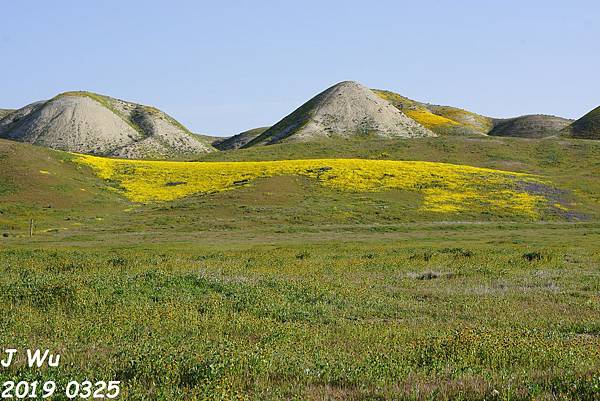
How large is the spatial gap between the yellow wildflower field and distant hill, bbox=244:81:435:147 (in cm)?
7228

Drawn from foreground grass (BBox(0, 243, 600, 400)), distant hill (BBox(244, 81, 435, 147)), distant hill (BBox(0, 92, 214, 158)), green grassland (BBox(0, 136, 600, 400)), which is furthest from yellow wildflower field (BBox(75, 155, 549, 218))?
distant hill (BBox(0, 92, 214, 158))

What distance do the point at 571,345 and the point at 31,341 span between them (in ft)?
33.3

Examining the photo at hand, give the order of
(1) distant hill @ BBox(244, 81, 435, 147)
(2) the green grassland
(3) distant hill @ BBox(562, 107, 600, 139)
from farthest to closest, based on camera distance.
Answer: (3) distant hill @ BBox(562, 107, 600, 139) → (1) distant hill @ BBox(244, 81, 435, 147) → (2) the green grassland

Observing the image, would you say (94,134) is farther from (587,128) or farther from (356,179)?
(587,128)

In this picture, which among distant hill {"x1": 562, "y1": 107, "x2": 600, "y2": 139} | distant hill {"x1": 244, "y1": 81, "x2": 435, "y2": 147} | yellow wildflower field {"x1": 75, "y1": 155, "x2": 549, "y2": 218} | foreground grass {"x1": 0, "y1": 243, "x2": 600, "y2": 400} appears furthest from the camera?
distant hill {"x1": 562, "y1": 107, "x2": 600, "y2": 139}

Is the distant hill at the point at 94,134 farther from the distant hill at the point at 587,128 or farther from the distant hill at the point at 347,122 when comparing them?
the distant hill at the point at 587,128

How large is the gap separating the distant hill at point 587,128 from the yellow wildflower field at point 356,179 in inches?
4068

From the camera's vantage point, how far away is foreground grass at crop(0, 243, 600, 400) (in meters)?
8.44

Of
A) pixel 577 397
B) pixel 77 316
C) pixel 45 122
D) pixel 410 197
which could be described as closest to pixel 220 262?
pixel 77 316

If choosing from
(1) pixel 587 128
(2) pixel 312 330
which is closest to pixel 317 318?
(2) pixel 312 330

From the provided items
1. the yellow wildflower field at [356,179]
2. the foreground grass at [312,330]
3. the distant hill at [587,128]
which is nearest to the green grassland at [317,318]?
the foreground grass at [312,330]

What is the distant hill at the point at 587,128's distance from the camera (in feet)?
574

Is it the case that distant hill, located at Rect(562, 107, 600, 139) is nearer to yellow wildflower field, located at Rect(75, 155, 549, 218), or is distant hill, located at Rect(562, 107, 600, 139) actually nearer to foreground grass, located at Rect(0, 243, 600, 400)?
yellow wildflower field, located at Rect(75, 155, 549, 218)

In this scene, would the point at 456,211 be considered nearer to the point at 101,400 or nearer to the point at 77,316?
the point at 77,316
